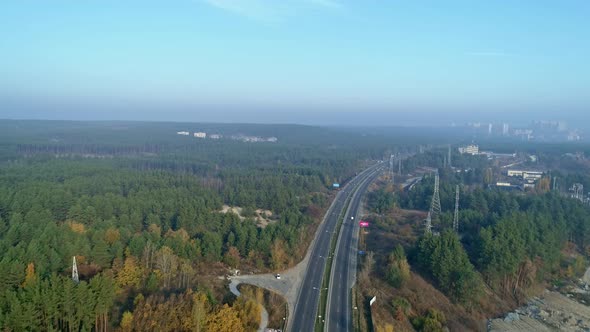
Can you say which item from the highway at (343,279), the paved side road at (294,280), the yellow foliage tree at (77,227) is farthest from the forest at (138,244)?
the highway at (343,279)

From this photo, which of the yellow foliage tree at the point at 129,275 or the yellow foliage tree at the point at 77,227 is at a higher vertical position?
the yellow foliage tree at the point at 77,227

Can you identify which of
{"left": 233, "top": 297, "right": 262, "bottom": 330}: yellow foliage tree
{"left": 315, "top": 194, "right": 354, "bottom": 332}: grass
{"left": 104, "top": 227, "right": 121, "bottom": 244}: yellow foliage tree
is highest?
{"left": 104, "top": 227, "right": 121, "bottom": 244}: yellow foliage tree

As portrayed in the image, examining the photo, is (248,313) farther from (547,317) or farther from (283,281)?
(547,317)

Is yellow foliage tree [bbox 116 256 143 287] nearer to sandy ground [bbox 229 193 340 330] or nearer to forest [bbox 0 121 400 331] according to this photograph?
forest [bbox 0 121 400 331]

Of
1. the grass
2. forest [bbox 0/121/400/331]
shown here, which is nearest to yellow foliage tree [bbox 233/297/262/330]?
forest [bbox 0/121/400/331]

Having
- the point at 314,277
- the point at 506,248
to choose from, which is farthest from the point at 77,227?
the point at 506,248

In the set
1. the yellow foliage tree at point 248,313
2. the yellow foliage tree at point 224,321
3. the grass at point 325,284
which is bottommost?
the grass at point 325,284

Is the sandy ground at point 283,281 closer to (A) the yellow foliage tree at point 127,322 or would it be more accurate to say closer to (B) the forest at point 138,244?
(B) the forest at point 138,244
